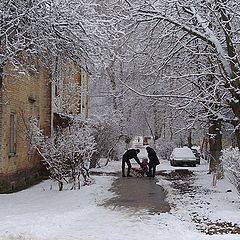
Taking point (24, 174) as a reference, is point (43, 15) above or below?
above

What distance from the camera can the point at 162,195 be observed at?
1694 centimetres

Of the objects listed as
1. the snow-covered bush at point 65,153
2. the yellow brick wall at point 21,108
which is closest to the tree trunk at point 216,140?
the snow-covered bush at point 65,153

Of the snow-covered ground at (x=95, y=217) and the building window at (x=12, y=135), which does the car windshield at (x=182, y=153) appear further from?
the building window at (x=12, y=135)

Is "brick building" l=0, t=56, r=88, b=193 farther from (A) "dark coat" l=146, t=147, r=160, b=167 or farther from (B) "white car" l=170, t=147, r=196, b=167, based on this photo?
(B) "white car" l=170, t=147, r=196, b=167

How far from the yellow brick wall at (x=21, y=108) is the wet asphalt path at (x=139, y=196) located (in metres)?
3.53

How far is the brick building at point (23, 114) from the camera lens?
54.2 feet

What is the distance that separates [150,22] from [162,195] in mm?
5507

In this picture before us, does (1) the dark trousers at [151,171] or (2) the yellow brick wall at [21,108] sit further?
(1) the dark trousers at [151,171]

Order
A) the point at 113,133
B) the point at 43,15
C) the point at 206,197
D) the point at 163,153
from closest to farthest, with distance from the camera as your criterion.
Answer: the point at 43,15
the point at 206,197
the point at 113,133
the point at 163,153

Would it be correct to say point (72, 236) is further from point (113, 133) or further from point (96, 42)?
point (113, 133)

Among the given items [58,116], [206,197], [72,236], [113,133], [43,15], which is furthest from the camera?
[113,133]

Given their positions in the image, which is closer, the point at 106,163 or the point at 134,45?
the point at 134,45

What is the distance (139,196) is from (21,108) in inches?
228

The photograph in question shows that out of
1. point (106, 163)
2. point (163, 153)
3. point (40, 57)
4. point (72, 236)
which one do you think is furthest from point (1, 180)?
point (163, 153)
